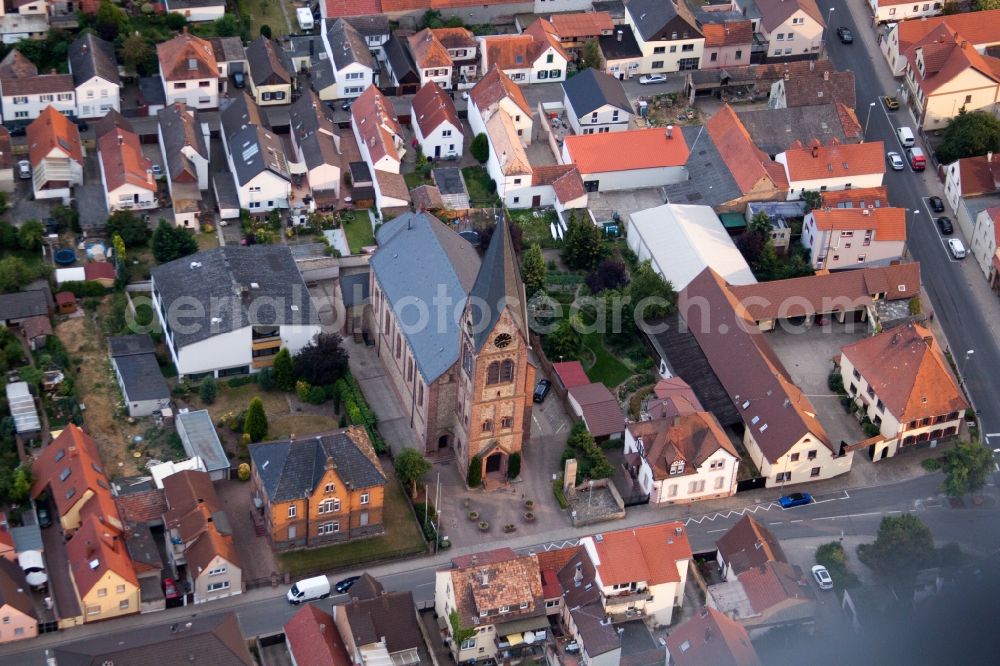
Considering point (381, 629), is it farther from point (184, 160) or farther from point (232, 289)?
point (184, 160)

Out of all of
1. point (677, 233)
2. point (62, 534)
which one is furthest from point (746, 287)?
point (62, 534)

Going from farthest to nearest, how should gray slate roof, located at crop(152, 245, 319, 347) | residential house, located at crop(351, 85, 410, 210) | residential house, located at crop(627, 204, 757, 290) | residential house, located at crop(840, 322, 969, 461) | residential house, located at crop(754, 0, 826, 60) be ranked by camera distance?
residential house, located at crop(754, 0, 826, 60)
residential house, located at crop(351, 85, 410, 210)
residential house, located at crop(627, 204, 757, 290)
gray slate roof, located at crop(152, 245, 319, 347)
residential house, located at crop(840, 322, 969, 461)

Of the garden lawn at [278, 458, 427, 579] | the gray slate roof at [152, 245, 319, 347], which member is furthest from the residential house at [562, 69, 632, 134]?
the garden lawn at [278, 458, 427, 579]

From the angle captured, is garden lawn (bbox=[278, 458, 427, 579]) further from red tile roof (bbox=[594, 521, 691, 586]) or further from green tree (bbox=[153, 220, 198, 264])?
green tree (bbox=[153, 220, 198, 264])

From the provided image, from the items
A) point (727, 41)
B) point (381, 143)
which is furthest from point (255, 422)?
point (727, 41)

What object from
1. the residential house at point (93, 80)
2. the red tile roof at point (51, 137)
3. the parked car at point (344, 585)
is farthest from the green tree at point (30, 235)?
the parked car at point (344, 585)
